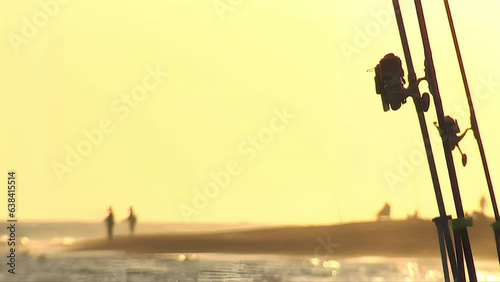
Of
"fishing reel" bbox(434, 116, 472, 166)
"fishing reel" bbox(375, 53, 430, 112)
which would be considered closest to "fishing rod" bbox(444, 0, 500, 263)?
"fishing reel" bbox(434, 116, 472, 166)

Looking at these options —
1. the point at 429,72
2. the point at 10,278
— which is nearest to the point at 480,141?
the point at 429,72

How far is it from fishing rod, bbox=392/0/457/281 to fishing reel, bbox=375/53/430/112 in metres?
0.05

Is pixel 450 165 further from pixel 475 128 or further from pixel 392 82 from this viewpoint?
pixel 475 128

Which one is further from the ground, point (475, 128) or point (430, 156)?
point (475, 128)

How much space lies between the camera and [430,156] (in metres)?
4.19

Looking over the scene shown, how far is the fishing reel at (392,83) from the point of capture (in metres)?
4.24

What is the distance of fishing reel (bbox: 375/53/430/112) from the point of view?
4.24 meters

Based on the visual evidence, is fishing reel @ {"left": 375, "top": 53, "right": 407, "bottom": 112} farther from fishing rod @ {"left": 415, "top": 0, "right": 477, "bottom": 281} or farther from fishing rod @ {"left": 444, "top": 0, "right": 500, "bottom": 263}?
fishing rod @ {"left": 444, "top": 0, "right": 500, "bottom": 263}

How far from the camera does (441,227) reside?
423cm

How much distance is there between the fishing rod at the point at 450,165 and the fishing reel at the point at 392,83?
15 cm

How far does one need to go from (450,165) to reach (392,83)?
0.56 metres

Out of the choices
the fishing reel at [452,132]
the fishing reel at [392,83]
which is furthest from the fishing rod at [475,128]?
the fishing reel at [392,83]


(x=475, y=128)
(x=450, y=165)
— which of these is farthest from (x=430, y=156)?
(x=475, y=128)

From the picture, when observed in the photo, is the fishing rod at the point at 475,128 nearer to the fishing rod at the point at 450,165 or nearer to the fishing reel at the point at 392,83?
the fishing rod at the point at 450,165
